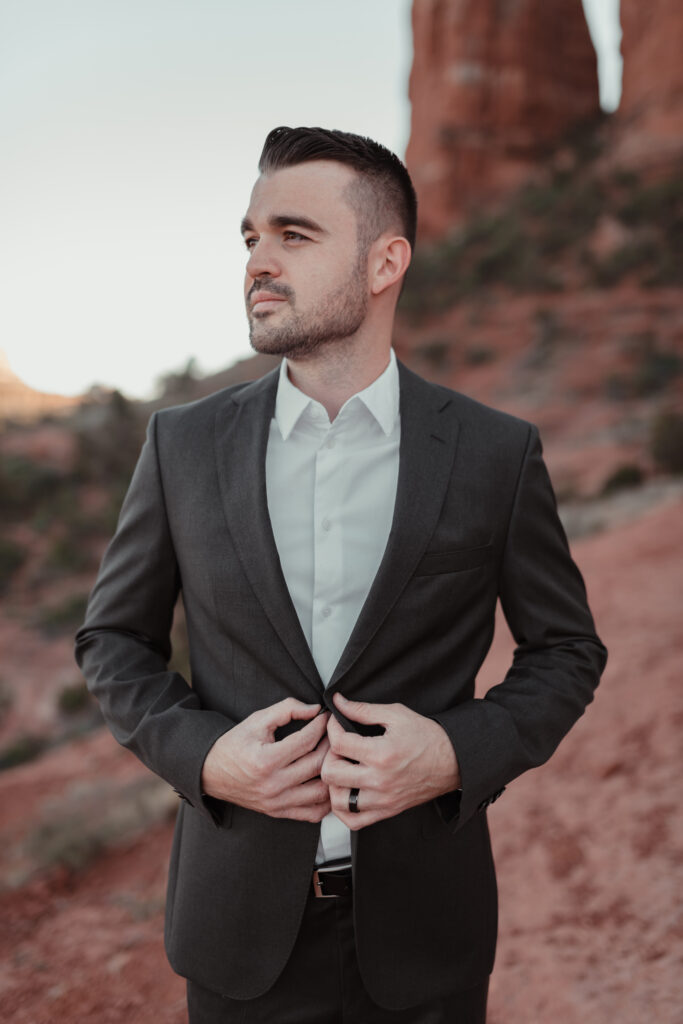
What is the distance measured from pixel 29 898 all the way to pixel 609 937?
339 centimetres

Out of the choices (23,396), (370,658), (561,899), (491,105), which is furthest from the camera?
(23,396)

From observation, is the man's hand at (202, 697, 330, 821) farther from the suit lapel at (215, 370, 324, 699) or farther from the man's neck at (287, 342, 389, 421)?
the man's neck at (287, 342, 389, 421)

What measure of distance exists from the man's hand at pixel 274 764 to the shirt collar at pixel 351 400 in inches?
24.1

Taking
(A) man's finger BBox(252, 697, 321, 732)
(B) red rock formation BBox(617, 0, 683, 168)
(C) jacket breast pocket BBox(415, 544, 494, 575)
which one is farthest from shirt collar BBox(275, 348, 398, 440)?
(B) red rock formation BBox(617, 0, 683, 168)

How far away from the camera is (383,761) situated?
133 cm

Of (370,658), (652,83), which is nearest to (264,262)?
(370,658)

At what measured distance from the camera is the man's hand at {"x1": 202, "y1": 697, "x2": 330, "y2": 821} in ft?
4.41

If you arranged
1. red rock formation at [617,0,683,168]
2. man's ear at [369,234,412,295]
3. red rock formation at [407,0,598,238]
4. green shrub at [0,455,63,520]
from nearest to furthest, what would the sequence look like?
man's ear at [369,234,412,295] → green shrub at [0,455,63,520] → red rock formation at [617,0,683,168] → red rock formation at [407,0,598,238]

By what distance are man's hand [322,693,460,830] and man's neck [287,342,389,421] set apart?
653 millimetres

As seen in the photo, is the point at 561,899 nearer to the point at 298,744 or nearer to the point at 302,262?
the point at 298,744

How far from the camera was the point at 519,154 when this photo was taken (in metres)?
30.8

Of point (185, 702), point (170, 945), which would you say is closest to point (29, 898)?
point (170, 945)

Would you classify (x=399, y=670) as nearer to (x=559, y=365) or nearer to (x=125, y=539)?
(x=125, y=539)

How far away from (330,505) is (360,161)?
744 millimetres
